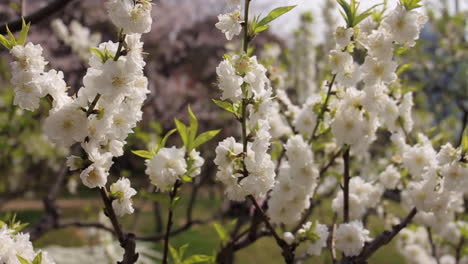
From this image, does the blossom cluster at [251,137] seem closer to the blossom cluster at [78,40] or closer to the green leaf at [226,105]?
the green leaf at [226,105]

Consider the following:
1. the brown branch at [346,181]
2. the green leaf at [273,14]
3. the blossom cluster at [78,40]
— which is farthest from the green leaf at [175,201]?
the blossom cluster at [78,40]

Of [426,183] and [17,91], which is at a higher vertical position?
[426,183]

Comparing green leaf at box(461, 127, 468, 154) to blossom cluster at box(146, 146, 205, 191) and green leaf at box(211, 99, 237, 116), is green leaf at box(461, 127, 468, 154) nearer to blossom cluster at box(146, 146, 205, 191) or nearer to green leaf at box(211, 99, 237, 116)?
green leaf at box(211, 99, 237, 116)

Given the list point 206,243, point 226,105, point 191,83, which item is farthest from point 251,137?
point 191,83

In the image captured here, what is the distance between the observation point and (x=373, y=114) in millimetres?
1796

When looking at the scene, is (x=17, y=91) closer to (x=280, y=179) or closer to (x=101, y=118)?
(x=101, y=118)

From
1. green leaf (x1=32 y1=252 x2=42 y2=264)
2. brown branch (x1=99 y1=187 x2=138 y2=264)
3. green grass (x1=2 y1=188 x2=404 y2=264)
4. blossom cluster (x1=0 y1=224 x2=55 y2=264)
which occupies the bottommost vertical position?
green leaf (x1=32 y1=252 x2=42 y2=264)

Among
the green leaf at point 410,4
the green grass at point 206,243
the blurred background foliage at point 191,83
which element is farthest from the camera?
the green grass at point 206,243

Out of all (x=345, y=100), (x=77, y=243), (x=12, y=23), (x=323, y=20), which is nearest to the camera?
(x=12, y=23)

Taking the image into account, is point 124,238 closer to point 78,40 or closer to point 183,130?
point 183,130

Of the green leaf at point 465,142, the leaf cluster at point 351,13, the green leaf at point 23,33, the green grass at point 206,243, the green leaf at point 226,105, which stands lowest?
the green leaf at point 226,105

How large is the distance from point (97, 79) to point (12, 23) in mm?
640

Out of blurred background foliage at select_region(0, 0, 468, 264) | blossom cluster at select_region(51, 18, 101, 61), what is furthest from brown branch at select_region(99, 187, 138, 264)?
blossom cluster at select_region(51, 18, 101, 61)

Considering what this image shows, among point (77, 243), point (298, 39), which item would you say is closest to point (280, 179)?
point (298, 39)
